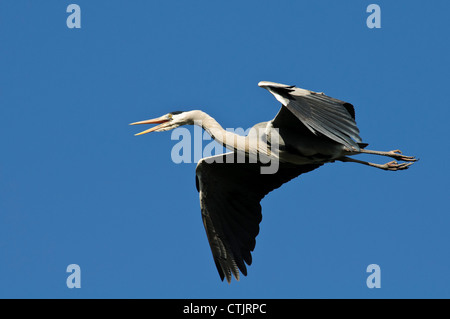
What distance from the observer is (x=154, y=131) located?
10.1 m

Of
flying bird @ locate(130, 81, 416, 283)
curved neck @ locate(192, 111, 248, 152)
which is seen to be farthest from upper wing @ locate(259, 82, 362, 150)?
curved neck @ locate(192, 111, 248, 152)

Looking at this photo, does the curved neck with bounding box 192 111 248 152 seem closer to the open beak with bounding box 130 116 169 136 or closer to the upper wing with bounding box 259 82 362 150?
the open beak with bounding box 130 116 169 136

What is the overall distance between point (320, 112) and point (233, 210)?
2405mm

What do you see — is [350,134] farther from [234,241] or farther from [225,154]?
[234,241]

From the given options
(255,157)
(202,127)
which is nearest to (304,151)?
(255,157)

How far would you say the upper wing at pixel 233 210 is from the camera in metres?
10.5

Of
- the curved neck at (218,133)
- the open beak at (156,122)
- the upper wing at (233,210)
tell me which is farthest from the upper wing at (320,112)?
the open beak at (156,122)

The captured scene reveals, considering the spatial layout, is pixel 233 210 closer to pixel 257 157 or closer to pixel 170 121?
pixel 257 157

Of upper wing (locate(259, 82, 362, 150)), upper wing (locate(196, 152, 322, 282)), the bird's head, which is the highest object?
the bird's head

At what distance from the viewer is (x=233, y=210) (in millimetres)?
10633

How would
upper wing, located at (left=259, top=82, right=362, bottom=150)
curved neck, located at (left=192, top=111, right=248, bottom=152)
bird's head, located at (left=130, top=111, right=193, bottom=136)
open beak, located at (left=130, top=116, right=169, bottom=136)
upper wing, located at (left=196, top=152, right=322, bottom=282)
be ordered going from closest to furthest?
upper wing, located at (left=259, top=82, right=362, bottom=150)
curved neck, located at (left=192, top=111, right=248, bottom=152)
bird's head, located at (left=130, top=111, right=193, bottom=136)
open beak, located at (left=130, top=116, right=169, bottom=136)
upper wing, located at (left=196, top=152, right=322, bottom=282)

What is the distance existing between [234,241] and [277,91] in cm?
273

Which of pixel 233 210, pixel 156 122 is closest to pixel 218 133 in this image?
pixel 156 122

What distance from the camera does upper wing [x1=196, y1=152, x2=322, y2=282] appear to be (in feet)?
34.4
